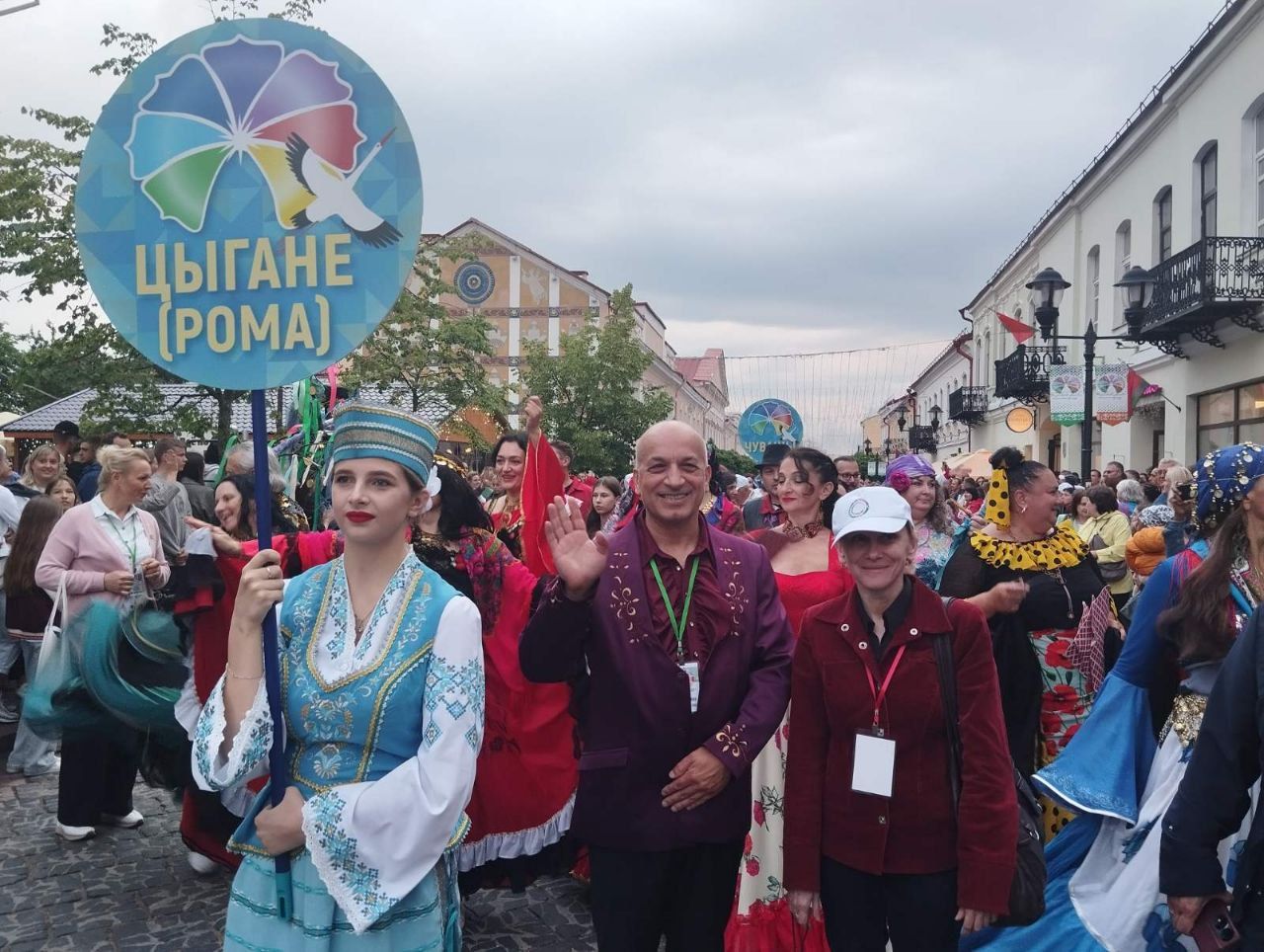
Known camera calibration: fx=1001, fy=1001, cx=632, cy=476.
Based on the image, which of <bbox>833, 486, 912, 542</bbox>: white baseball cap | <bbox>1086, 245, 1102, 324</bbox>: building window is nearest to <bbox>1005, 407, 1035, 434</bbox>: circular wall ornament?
<bbox>1086, 245, 1102, 324</bbox>: building window

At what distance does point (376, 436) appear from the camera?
2361 millimetres

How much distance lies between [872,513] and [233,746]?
176 centimetres

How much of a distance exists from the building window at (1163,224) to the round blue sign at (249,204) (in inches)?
774

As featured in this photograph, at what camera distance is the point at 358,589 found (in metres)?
2.35

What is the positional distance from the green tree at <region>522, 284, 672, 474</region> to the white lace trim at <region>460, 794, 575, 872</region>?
2343 centimetres

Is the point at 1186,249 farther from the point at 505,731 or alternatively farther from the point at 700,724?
the point at 700,724

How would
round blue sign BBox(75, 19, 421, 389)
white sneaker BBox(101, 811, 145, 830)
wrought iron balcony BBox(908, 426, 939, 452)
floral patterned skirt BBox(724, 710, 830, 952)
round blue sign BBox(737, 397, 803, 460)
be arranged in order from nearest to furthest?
round blue sign BBox(75, 19, 421, 389), floral patterned skirt BBox(724, 710, 830, 952), white sneaker BBox(101, 811, 145, 830), round blue sign BBox(737, 397, 803, 460), wrought iron balcony BBox(908, 426, 939, 452)

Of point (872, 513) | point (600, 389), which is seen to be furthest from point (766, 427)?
point (600, 389)

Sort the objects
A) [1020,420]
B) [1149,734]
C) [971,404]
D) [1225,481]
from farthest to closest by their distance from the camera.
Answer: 1. [971,404]
2. [1020,420]
3. [1149,734]
4. [1225,481]

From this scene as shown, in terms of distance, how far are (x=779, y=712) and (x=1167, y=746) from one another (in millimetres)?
1444

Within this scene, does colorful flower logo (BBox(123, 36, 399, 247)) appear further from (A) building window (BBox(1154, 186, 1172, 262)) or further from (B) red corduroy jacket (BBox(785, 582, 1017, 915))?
(A) building window (BBox(1154, 186, 1172, 262))

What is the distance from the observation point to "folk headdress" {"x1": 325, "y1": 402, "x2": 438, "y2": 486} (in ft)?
7.73

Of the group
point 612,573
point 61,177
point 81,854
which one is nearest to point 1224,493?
point 612,573

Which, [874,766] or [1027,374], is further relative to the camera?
→ [1027,374]
